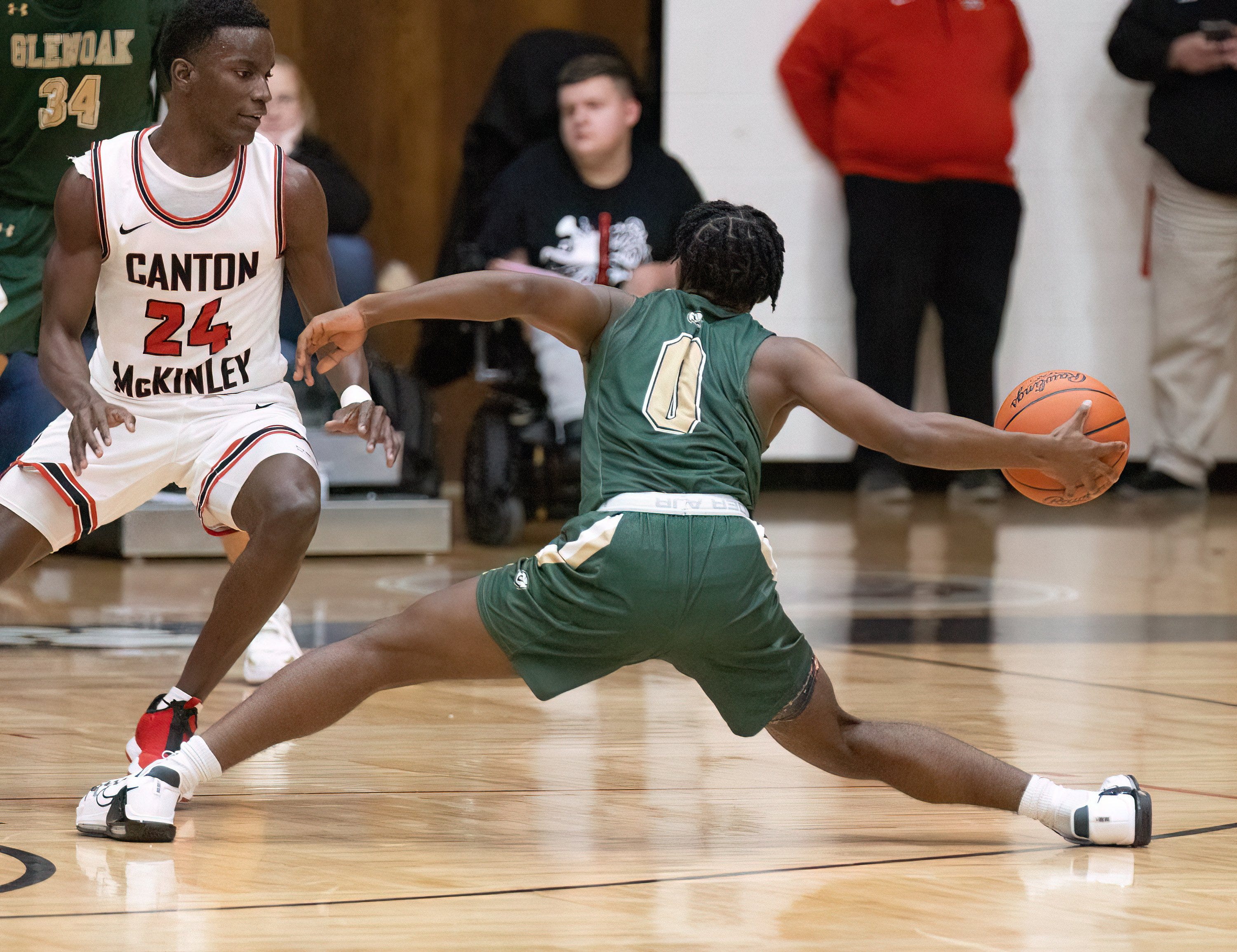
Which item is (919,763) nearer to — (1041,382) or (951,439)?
(951,439)

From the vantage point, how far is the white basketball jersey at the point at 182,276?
385cm

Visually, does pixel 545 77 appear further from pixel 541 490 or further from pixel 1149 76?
pixel 1149 76

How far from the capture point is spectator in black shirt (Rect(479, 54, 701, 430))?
300 inches

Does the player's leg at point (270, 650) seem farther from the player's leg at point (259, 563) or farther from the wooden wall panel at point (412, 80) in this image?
the wooden wall panel at point (412, 80)

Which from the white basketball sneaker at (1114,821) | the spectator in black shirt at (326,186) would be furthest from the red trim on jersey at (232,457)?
the spectator in black shirt at (326,186)

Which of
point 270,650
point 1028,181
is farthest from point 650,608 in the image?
point 1028,181

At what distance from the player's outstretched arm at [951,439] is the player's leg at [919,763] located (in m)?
0.43

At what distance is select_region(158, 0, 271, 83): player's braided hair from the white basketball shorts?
2.32ft

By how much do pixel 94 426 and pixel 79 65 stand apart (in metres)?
2.25

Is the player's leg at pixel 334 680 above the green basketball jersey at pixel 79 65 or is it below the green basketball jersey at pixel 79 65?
below

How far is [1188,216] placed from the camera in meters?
9.50

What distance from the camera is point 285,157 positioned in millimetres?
4031

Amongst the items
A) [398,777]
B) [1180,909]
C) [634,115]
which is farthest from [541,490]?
[1180,909]

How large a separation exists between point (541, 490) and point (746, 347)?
181 inches
